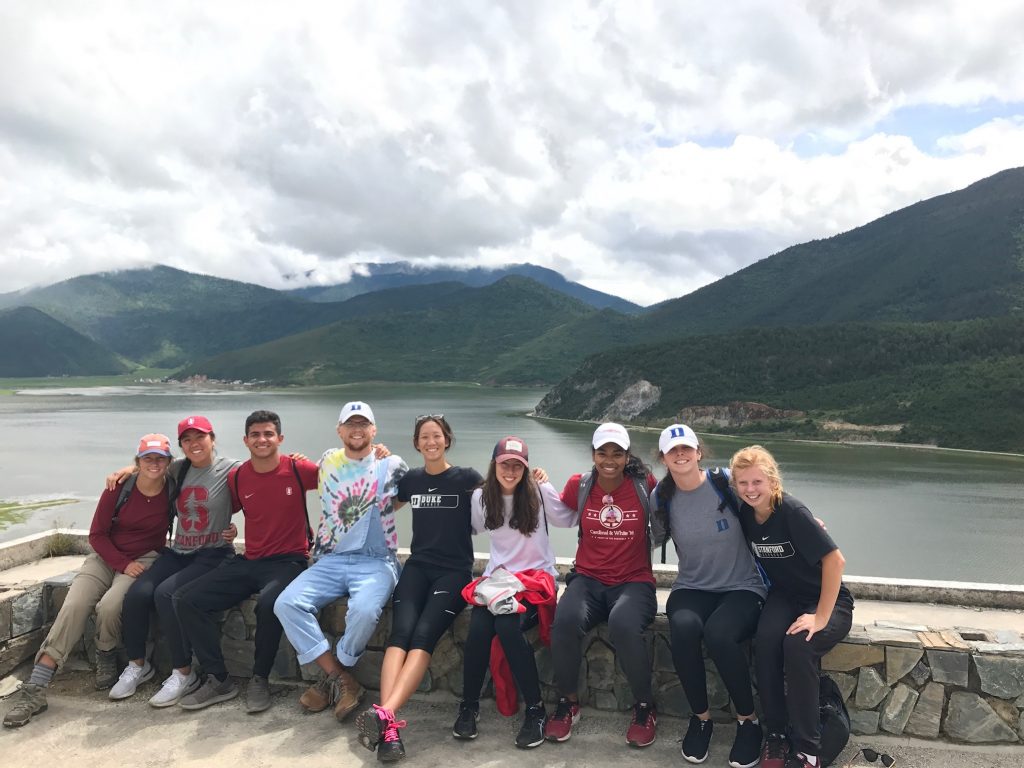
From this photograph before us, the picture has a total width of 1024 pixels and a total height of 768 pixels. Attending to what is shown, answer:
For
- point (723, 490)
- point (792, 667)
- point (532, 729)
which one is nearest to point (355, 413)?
point (532, 729)

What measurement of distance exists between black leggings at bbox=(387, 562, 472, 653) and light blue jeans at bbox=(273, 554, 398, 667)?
0.44 ft

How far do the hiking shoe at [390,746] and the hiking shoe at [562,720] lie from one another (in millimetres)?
760

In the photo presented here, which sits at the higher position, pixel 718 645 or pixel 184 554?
pixel 184 554

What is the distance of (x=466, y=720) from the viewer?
365 centimetres

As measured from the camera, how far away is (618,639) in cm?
365

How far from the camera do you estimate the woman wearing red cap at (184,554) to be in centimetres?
415

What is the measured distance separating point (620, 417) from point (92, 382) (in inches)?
6143

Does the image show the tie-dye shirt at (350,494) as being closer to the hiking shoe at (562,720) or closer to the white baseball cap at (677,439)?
the hiking shoe at (562,720)

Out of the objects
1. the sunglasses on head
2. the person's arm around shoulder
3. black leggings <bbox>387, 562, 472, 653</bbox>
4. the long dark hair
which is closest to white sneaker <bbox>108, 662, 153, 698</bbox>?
black leggings <bbox>387, 562, 472, 653</bbox>

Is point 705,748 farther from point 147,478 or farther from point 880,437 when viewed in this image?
Result: point 880,437

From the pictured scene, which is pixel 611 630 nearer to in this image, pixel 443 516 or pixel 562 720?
pixel 562 720

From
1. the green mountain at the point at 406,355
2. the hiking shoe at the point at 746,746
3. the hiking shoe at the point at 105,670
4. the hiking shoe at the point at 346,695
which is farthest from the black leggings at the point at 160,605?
the green mountain at the point at 406,355

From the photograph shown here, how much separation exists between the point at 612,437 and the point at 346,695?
211cm

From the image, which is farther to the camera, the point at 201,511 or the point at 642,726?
the point at 201,511
